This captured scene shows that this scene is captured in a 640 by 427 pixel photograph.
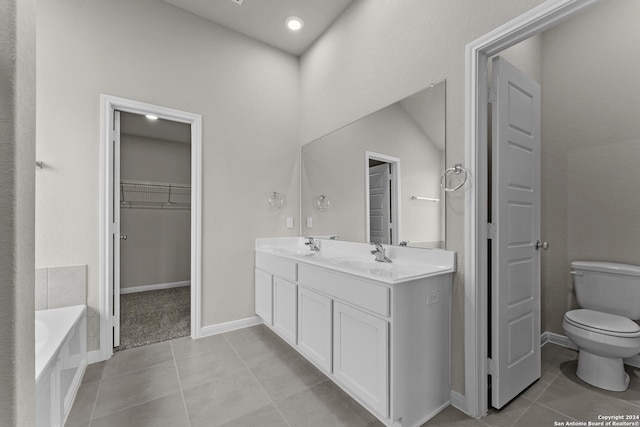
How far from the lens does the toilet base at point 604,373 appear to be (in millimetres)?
1826

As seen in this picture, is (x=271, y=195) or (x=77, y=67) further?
(x=271, y=195)

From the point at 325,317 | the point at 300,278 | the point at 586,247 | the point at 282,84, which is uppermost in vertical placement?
the point at 282,84

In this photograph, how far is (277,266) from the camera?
2480mm

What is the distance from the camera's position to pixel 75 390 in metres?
1.80

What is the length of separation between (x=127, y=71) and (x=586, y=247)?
167 inches

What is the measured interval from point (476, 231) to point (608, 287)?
60.3 inches

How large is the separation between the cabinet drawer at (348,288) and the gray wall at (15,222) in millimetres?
1303

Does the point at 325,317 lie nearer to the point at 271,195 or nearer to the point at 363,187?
the point at 363,187

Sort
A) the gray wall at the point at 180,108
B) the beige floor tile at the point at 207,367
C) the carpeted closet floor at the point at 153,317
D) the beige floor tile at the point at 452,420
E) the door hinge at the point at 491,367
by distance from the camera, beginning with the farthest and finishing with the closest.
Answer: the carpeted closet floor at the point at 153,317, the gray wall at the point at 180,108, the beige floor tile at the point at 207,367, the door hinge at the point at 491,367, the beige floor tile at the point at 452,420

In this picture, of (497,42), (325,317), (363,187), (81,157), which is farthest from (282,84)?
(325,317)

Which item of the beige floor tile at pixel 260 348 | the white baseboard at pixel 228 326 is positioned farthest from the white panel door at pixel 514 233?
the white baseboard at pixel 228 326

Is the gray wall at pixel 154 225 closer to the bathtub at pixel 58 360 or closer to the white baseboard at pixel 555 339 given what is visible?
the bathtub at pixel 58 360

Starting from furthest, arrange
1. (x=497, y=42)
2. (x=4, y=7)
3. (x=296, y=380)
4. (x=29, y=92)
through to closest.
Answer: (x=296, y=380) < (x=497, y=42) < (x=29, y=92) < (x=4, y=7)

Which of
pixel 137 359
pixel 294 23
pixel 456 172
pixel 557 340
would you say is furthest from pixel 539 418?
pixel 294 23
